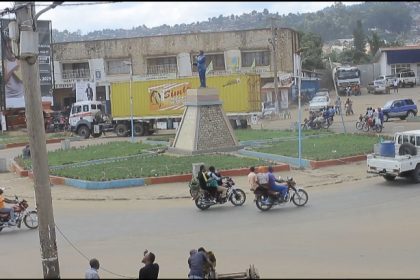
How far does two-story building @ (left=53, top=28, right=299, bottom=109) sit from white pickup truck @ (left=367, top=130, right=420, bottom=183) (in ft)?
130

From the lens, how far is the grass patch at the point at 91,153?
2672 cm

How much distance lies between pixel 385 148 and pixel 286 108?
37.1 m

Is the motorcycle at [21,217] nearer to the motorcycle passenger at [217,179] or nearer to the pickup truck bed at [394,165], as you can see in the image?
the motorcycle passenger at [217,179]

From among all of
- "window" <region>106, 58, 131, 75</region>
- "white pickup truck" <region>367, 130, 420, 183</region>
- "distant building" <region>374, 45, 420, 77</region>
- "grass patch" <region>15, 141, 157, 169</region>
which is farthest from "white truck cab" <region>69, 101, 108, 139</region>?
"distant building" <region>374, 45, 420, 77</region>

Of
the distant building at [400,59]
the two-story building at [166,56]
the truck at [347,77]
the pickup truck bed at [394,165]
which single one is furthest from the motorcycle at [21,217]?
the distant building at [400,59]

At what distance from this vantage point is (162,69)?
203ft

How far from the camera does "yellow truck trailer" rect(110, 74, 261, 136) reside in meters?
38.6

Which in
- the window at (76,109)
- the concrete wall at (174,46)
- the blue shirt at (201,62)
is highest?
the concrete wall at (174,46)

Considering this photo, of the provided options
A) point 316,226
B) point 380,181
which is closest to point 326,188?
point 380,181

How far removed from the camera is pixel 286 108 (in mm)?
56531

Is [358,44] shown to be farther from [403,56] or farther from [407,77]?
[407,77]

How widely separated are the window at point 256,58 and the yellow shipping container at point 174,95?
2208cm

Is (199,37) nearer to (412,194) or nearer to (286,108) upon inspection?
(286,108)

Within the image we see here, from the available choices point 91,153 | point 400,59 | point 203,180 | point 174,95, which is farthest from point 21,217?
point 400,59
